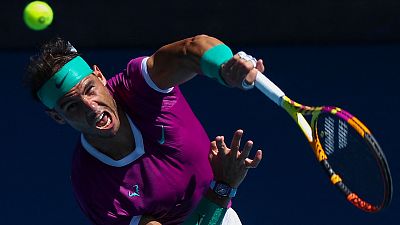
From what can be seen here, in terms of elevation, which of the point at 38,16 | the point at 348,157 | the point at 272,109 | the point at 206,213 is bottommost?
the point at 206,213

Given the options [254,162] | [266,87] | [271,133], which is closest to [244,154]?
[254,162]

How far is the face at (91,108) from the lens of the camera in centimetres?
342

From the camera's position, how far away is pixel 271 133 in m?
5.04

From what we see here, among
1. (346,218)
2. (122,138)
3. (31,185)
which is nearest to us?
(122,138)

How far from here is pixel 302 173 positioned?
16.2 ft

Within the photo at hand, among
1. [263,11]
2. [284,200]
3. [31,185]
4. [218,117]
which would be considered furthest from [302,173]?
[31,185]

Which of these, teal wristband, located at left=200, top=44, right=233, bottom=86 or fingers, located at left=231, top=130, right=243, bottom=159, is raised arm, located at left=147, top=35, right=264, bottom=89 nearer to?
teal wristband, located at left=200, top=44, right=233, bottom=86

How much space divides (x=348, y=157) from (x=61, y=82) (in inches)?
38.7

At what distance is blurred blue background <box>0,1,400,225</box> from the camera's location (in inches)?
194

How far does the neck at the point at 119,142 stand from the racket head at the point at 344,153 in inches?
24.6

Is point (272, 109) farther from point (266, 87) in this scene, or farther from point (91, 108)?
point (266, 87)

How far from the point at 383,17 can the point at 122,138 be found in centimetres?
210

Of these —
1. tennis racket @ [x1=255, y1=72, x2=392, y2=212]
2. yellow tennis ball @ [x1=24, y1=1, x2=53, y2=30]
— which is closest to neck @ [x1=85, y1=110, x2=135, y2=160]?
tennis racket @ [x1=255, y1=72, x2=392, y2=212]

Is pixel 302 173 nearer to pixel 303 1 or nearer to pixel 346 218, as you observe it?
pixel 346 218
